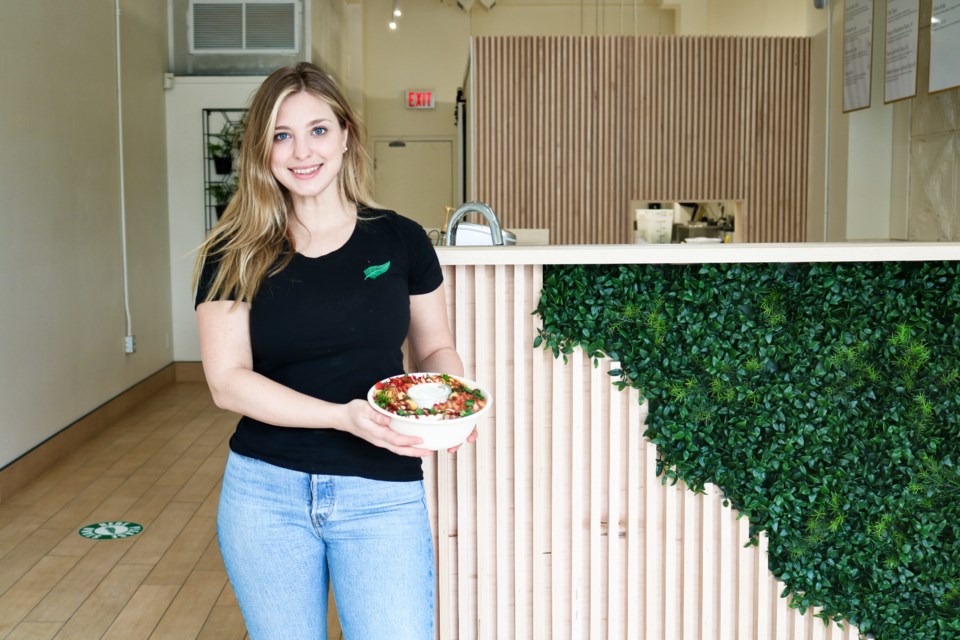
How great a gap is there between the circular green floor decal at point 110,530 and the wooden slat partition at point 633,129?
499cm

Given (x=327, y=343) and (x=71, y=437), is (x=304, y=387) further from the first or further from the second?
(x=71, y=437)

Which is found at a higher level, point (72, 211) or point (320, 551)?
point (72, 211)

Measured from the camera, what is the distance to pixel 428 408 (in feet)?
5.17

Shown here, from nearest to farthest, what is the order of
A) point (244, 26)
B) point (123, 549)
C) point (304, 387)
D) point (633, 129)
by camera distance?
point (304, 387)
point (123, 549)
point (244, 26)
point (633, 129)

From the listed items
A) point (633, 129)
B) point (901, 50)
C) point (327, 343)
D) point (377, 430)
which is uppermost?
point (901, 50)

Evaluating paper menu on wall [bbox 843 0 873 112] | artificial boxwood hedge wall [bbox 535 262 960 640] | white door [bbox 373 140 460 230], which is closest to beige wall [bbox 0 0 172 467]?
artificial boxwood hedge wall [bbox 535 262 960 640]

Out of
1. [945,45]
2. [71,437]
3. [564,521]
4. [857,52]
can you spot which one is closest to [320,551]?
[564,521]

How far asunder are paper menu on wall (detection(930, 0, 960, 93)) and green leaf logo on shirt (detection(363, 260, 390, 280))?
13.9ft

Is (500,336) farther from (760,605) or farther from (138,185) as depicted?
(138,185)

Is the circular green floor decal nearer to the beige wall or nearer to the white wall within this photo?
the beige wall

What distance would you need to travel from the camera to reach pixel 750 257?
2.41 m

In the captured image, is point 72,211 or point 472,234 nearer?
point 472,234

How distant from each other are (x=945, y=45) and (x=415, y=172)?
9071 millimetres

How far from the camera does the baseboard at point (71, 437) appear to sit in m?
5.12
